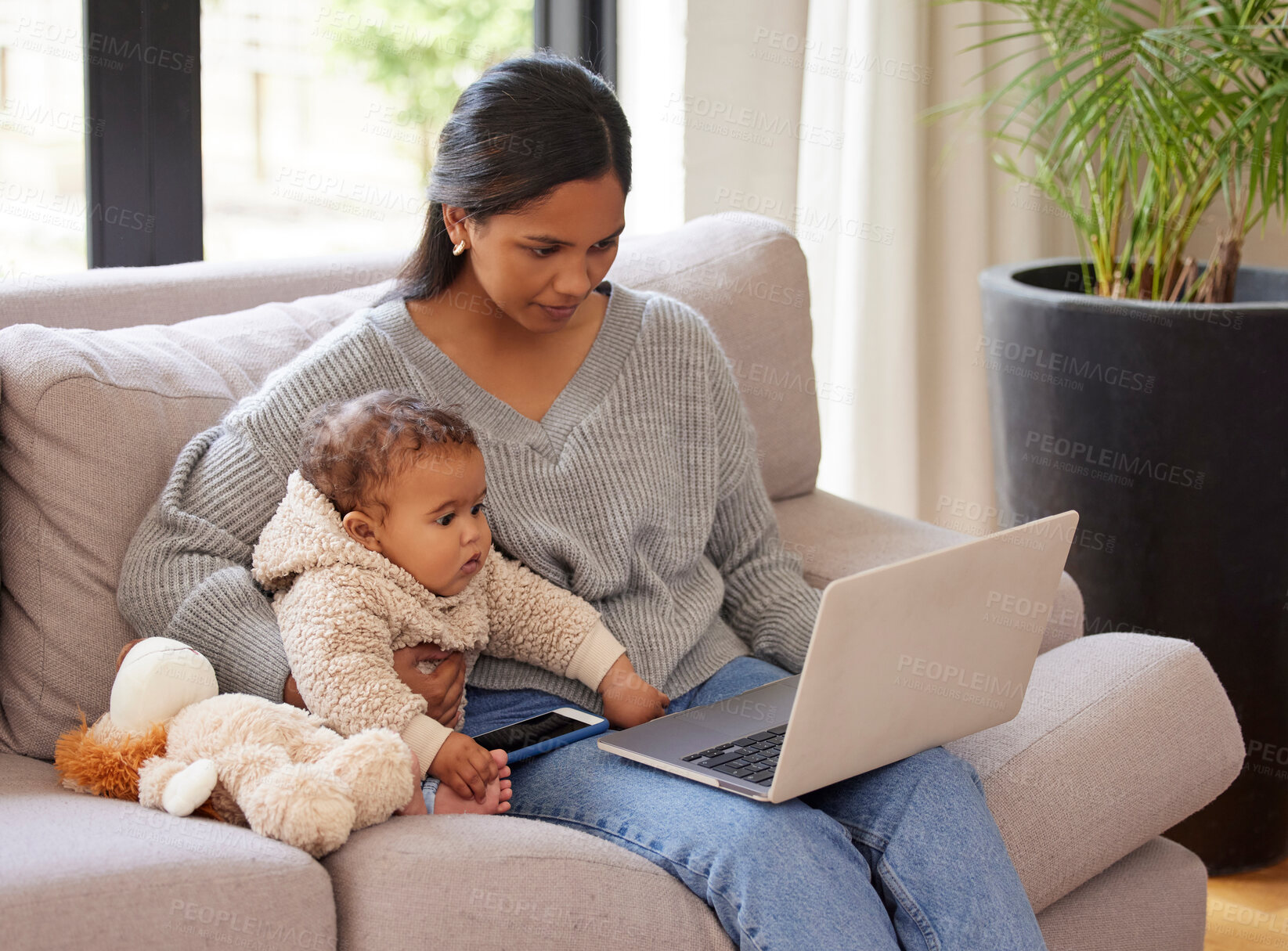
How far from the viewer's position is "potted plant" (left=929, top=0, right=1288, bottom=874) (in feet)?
6.01

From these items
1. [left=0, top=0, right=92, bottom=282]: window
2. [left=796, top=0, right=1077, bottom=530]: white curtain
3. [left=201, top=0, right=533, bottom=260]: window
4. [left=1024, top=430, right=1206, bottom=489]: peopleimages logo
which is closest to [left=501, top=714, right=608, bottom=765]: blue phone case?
[left=1024, top=430, right=1206, bottom=489]: peopleimages logo

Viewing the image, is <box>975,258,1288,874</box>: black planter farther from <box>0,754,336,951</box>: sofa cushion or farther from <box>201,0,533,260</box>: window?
<box>0,754,336,951</box>: sofa cushion

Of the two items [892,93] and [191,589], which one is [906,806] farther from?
[892,93]

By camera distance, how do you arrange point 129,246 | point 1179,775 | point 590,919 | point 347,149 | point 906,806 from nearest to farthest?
point 590,919 < point 906,806 < point 1179,775 < point 129,246 < point 347,149

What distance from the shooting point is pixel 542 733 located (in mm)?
1296

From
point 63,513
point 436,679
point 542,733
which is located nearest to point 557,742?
point 542,733

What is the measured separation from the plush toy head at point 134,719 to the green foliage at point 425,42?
1508 mm

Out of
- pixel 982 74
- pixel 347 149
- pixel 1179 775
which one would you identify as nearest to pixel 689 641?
pixel 1179 775

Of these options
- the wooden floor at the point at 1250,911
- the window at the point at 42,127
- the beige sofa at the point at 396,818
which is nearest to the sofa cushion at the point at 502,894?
the beige sofa at the point at 396,818

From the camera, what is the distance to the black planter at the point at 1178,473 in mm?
1823

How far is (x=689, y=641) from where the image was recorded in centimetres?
147

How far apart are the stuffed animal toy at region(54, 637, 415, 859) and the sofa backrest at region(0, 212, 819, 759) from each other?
3.9 inches

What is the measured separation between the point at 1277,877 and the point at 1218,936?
10.9 inches

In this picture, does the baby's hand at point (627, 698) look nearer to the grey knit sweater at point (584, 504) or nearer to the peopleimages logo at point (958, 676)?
the grey knit sweater at point (584, 504)
